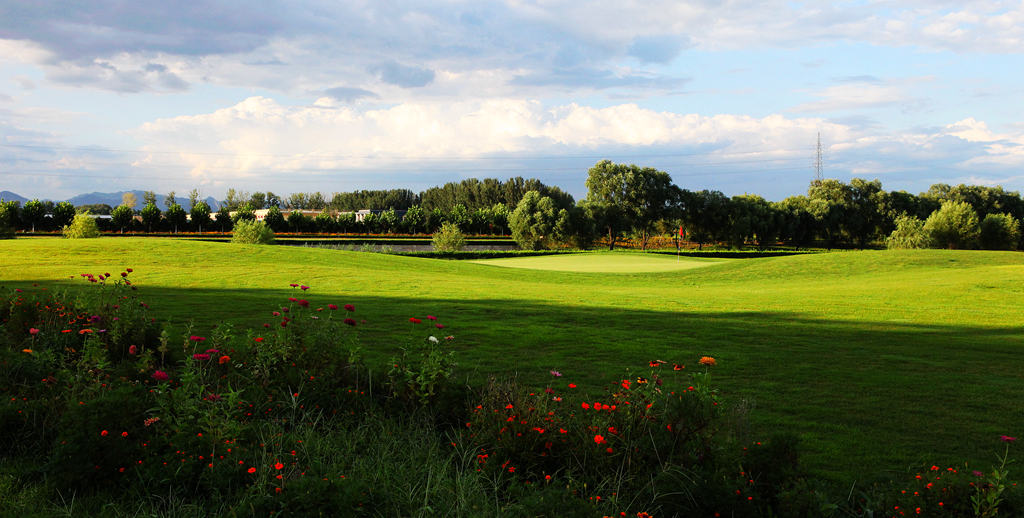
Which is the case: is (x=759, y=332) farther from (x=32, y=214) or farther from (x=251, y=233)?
(x=32, y=214)

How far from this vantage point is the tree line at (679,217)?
5728 cm

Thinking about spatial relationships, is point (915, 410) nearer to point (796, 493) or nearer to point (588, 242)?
point (796, 493)

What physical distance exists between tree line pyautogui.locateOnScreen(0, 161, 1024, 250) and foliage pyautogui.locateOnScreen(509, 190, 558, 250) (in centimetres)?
11

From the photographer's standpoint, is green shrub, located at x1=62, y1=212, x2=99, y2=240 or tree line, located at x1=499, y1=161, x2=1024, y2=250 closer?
green shrub, located at x1=62, y1=212, x2=99, y2=240

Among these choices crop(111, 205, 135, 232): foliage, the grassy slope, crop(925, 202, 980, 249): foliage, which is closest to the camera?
the grassy slope

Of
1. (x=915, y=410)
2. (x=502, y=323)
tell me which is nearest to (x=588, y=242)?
(x=502, y=323)

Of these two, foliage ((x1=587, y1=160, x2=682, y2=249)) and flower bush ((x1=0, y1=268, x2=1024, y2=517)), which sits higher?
foliage ((x1=587, y1=160, x2=682, y2=249))

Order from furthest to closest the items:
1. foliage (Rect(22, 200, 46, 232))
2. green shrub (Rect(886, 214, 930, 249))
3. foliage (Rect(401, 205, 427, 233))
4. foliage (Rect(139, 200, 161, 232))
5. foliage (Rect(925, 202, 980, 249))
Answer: foliage (Rect(401, 205, 427, 233))
foliage (Rect(139, 200, 161, 232))
foliage (Rect(925, 202, 980, 249))
foliage (Rect(22, 200, 46, 232))
green shrub (Rect(886, 214, 930, 249))

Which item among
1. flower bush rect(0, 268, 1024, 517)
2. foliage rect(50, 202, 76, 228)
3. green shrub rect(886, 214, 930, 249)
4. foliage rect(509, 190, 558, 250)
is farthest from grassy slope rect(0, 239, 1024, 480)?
foliage rect(509, 190, 558, 250)

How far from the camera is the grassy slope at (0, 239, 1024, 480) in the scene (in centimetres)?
548

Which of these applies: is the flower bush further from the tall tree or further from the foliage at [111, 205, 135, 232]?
the tall tree

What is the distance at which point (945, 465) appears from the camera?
450 centimetres

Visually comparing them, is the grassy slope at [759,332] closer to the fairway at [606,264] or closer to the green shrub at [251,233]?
the fairway at [606,264]

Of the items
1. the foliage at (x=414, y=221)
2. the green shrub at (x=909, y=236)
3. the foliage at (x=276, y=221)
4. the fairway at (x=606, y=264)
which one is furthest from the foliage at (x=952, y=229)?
the foliage at (x=276, y=221)
